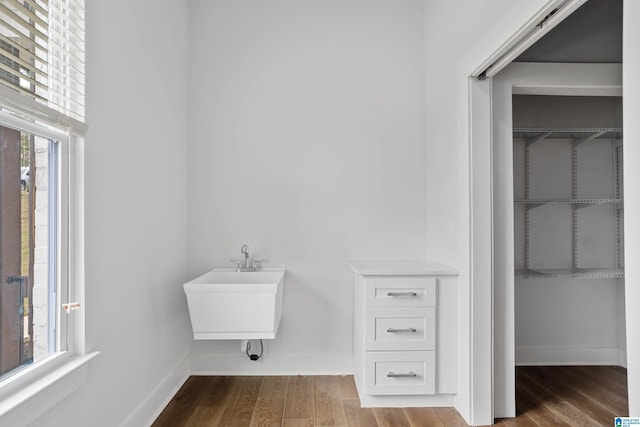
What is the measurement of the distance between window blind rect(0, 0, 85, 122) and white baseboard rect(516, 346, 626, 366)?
3372 mm

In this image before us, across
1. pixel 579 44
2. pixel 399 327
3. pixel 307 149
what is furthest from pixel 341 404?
pixel 579 44

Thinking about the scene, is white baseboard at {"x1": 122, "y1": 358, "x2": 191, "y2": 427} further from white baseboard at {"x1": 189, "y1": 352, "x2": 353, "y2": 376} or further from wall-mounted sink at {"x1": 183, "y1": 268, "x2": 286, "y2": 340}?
wall-mounted sink at {"x1": 183, "y1": 268, "x2": 286, "y2": 340}

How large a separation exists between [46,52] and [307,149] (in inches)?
72.3

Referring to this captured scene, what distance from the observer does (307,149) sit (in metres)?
3.03

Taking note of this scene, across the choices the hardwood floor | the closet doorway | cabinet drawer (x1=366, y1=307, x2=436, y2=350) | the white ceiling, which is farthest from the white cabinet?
the white ceiling

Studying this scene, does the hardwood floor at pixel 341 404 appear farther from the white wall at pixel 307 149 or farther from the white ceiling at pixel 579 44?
the white ceiling at pixel 579 44

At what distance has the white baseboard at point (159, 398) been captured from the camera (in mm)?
2074

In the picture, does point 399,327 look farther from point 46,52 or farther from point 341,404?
point 46,52

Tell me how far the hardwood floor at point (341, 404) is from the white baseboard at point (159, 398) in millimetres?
43

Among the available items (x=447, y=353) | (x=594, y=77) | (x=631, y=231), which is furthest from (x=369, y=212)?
(x=631, y=231)

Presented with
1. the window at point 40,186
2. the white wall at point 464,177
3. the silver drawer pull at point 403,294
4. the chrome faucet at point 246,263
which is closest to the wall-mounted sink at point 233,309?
the chrome faucet at point 246,263

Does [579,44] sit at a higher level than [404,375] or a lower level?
higher

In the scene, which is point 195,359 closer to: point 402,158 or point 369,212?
point 369,212

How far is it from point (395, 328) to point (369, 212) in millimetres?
951
